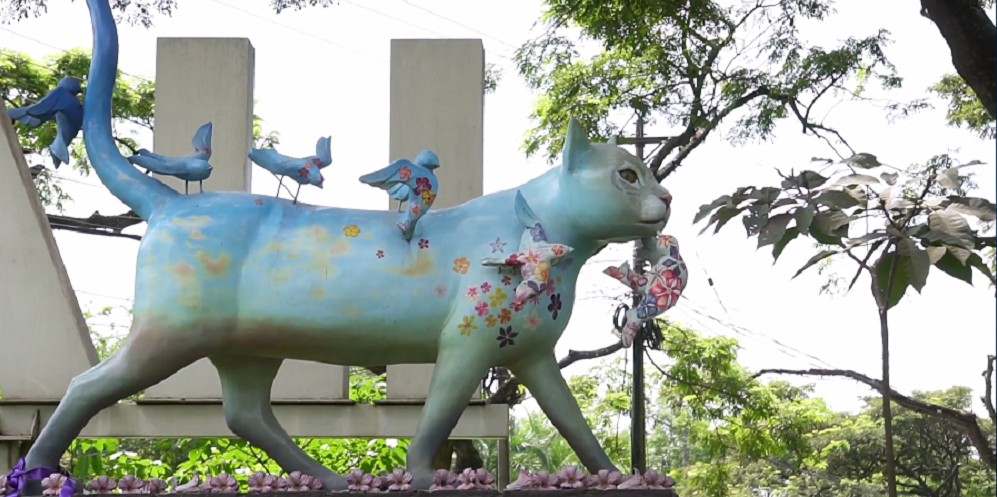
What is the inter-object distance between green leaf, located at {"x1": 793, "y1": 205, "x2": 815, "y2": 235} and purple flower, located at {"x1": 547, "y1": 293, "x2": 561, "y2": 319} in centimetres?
96

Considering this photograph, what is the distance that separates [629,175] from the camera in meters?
4.31

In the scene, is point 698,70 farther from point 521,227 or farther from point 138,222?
point 521,227

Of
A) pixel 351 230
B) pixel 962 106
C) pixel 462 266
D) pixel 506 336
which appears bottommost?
pixel 506 336

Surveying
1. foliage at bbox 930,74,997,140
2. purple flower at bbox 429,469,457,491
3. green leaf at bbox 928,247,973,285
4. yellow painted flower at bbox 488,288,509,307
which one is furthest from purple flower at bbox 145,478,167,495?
foliage at bbox 930,74,997,140

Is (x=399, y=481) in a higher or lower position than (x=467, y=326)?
lower

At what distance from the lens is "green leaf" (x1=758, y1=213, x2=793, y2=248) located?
175 inches

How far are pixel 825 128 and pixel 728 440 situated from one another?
207 inches

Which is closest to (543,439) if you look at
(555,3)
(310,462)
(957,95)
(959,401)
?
(959,401)

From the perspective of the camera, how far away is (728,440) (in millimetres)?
13750

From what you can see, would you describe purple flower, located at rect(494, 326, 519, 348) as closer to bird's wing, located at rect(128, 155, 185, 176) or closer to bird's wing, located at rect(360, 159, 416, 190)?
bird's wing, located at rect(360, 159, 416, 190)

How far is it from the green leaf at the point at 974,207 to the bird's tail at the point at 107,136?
2.93 meters

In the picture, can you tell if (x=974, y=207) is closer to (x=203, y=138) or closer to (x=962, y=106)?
(x=203, y=138)

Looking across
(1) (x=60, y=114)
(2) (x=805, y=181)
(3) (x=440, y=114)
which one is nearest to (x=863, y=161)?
(2) (x=805, y=181)

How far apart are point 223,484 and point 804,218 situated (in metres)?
2.29
